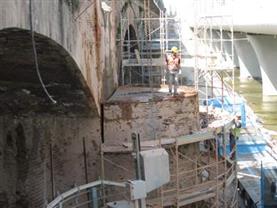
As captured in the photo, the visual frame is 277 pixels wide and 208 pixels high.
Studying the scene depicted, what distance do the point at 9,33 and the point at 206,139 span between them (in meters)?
6.52

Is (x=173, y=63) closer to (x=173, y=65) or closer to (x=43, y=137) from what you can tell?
(x=173, y=65)

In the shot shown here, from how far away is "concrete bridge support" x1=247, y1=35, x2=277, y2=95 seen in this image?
1604 inches

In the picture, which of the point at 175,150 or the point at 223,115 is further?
the point at 223,115

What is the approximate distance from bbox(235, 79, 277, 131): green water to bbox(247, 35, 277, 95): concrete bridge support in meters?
1.04

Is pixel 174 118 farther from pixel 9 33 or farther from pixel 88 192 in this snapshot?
pixel 9 33

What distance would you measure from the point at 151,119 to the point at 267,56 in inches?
1210

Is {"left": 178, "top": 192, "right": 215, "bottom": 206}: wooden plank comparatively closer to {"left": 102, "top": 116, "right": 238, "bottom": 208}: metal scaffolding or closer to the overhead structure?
{"left": 102, "top": 116, "right": 238, "bottom": 208}: metal scaffolding

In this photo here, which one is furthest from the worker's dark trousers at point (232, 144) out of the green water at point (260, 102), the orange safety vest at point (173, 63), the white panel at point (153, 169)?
the green water at point (260, 102)

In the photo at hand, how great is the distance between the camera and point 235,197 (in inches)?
571

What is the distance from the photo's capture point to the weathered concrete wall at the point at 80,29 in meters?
7.10

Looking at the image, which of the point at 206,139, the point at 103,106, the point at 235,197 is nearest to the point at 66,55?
the point at 103,106

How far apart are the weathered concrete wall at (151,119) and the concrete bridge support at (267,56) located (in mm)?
28390

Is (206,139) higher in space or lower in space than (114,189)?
higher

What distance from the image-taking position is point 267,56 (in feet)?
138
